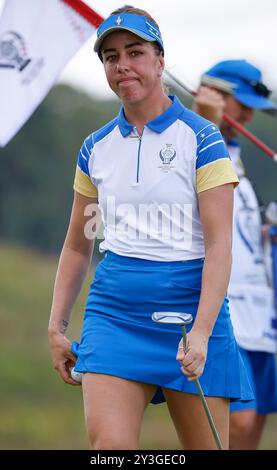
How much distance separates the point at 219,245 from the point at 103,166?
61 centimetres

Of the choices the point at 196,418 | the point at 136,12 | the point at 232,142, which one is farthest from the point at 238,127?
the point at 196,418

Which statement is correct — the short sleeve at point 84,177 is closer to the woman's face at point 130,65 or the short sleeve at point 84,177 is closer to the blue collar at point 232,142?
the woman's face at point 130,65

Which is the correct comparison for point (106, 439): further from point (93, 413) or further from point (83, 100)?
point (83, 100)

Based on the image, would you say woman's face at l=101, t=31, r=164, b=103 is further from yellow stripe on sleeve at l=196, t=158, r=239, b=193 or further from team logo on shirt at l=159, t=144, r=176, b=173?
yellow stripe on sleeve at l=196, t=158, r=239, b=193

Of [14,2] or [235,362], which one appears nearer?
[235,362]

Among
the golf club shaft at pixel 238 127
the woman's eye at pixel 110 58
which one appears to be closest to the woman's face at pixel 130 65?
the woman's eye at pixel 110 58

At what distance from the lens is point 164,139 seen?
5270 millimetres

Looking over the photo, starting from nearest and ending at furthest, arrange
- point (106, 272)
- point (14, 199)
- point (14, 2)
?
point (106, 272)
point (14, 2)
point (14, 199)

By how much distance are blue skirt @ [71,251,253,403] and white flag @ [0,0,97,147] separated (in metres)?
1.42

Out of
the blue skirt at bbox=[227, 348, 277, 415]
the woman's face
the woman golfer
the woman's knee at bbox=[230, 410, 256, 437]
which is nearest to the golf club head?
the woman golfer

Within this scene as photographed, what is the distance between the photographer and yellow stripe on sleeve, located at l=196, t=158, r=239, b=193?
5145mm

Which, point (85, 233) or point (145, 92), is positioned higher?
point (145, 92)

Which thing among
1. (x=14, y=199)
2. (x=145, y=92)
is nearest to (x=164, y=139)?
(x=145, y=92)

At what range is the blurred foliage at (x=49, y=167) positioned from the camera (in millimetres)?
38684
